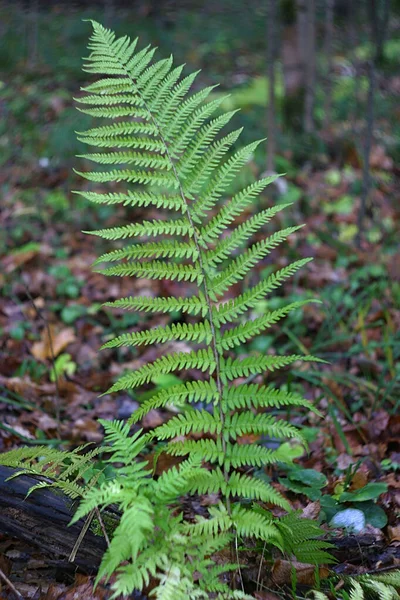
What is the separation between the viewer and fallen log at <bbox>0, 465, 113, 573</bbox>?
1840 mm

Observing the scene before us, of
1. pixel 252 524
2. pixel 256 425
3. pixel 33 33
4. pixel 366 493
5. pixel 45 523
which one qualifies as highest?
pixel 256 425

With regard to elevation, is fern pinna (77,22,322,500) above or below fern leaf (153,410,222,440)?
above

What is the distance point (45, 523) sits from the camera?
73.4 inches

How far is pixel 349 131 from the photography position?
7070 mm

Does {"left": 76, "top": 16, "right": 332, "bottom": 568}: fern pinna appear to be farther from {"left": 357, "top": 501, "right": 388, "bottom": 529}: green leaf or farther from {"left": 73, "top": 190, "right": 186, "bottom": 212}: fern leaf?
{"left": 357, "top": 501, "right": 388, "bottom": 529}: green leaf

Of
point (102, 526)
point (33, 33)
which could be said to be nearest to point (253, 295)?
point (102, 526)

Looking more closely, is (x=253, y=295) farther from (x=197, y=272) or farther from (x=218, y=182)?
(x=218, y=182)

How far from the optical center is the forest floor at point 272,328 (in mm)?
2160

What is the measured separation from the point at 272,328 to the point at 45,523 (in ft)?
8.18

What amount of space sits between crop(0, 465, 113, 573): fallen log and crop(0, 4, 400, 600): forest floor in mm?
54

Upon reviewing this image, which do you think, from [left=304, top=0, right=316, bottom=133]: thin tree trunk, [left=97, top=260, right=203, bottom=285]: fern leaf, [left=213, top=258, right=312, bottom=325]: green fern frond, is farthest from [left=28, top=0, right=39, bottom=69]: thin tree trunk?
[left=213, top=258, right=312, bottom=325]: green fern frond

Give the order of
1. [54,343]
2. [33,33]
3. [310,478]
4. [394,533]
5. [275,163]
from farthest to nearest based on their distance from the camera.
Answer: [33,33]
[275,163]
[54,343]
[310,478]
[394,533]

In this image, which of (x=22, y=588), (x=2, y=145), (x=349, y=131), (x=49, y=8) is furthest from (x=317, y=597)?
(x=49, y=8)

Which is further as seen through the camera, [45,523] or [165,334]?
[45,523]
